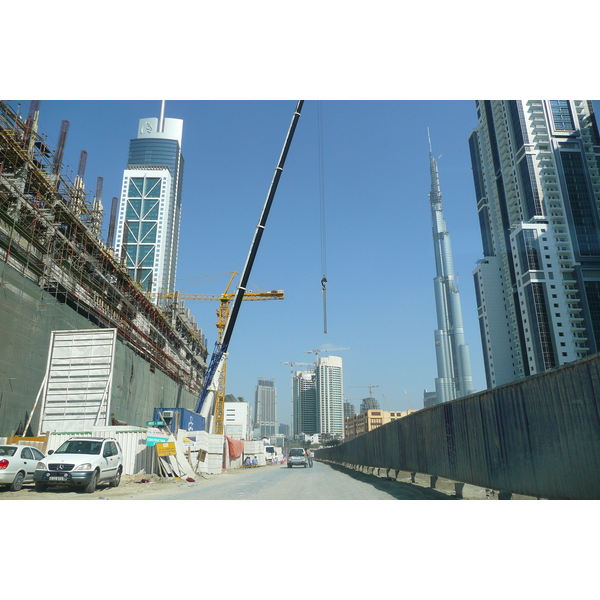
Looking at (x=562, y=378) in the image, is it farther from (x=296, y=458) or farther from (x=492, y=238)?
(x=492, y=238)

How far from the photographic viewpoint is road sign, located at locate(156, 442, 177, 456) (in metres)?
21.3

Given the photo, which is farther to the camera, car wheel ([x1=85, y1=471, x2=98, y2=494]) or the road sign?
the road sign

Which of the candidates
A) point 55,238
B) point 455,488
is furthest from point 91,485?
point 55,238

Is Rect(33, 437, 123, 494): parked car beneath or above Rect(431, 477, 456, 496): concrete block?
above

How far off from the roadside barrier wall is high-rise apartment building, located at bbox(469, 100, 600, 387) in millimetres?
105348

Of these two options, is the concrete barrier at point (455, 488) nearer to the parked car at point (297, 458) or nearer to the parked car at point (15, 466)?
the parked car at point (15, 466)

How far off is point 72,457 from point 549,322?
4693 inches

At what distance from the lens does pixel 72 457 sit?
571 inches

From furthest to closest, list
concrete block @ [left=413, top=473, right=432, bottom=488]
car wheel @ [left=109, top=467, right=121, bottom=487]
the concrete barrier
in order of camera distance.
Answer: concrete block @ [left=413, top=473, right=432, bottom=488] < car wheel @ [left=109, top=467, right=121, bottom=487] < the concrete barrier

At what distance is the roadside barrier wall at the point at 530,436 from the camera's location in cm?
851

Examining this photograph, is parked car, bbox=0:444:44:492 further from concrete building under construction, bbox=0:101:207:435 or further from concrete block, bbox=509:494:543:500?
concrete block, bbox=509:494:543:500

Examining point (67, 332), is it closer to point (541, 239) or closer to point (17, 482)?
point (17, 482)

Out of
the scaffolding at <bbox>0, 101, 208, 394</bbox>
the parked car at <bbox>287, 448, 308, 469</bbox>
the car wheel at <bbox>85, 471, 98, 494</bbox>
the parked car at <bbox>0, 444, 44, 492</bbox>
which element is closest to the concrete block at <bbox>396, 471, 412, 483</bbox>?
the car wheel at <bbox>85, 471, 98, 494</bbox>
